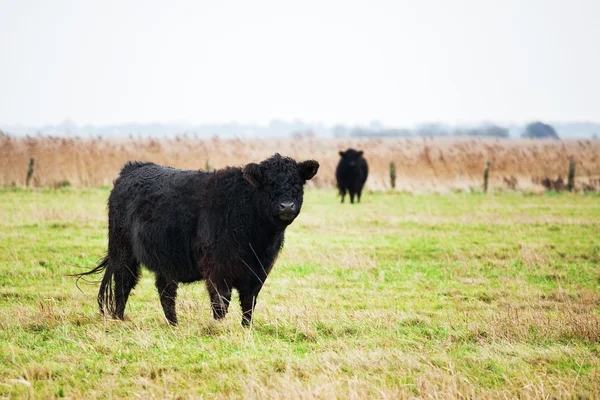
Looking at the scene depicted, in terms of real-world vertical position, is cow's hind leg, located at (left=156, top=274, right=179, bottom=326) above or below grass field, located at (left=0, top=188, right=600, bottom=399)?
above

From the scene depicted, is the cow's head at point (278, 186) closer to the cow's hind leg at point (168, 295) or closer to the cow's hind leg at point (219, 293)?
the cow's hind leg at point (219, 293)

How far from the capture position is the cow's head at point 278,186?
679 centimetres

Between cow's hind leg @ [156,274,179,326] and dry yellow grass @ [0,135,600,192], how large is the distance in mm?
18442

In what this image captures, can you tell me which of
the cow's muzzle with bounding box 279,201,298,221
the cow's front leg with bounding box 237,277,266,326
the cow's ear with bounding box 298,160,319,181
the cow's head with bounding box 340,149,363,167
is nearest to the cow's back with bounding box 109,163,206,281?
the cow's front leg with bounding box 237,277,266,326

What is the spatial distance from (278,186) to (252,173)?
32 centimetres

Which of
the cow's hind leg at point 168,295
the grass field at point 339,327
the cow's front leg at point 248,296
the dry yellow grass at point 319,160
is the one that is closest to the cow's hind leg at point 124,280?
the grass field at point 339,327

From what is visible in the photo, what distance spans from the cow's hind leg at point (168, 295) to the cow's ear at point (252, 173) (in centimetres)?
158

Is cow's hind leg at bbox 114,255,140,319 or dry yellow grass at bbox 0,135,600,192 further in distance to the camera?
dry yellow grass at bbox 0,135,600,192

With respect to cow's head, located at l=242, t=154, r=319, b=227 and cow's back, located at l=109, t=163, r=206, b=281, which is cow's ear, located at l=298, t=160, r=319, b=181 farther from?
cow's back, located at l=109, t=163, r=206, b=281

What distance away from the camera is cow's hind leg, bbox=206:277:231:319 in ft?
22.4

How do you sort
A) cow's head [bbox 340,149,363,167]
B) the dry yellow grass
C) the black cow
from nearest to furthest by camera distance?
the black cow < cow's head [bbox 340,149,363,167] < the dry yellow grass

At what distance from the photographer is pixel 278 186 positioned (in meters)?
6.98

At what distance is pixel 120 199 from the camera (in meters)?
7.88

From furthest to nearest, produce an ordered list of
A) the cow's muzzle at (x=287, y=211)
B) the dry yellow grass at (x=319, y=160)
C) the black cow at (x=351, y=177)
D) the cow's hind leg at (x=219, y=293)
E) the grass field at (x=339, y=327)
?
1. the dry yellow grass at (x=319, y=160)
2. the black cow at (x=351, y=177)
3. the cow's hind leg at (x=219, y=293)
4. the cow's muzzle at (x=287, y=211)
5. the grass field at (x=339, y=327)
